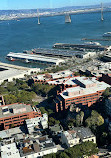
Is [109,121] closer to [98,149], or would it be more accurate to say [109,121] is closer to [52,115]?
[98,149]

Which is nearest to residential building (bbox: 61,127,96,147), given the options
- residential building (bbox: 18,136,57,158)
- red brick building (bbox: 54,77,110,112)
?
residential building (bbox: 18,136,57,158)

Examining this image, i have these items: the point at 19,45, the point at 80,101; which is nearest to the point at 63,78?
the point at 80,101

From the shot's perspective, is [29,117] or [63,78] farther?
[63,78]

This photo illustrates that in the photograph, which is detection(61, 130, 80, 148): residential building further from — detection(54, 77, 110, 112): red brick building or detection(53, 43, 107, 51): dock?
detection(53, 43, 107, 51): dock

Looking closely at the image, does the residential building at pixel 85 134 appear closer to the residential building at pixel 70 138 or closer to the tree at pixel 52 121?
the residential building at pixel 70 138

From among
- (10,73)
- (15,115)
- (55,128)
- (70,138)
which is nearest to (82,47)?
(10,73)

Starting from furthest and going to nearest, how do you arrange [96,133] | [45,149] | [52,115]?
[52,115] < [96,133] < [45,149]
